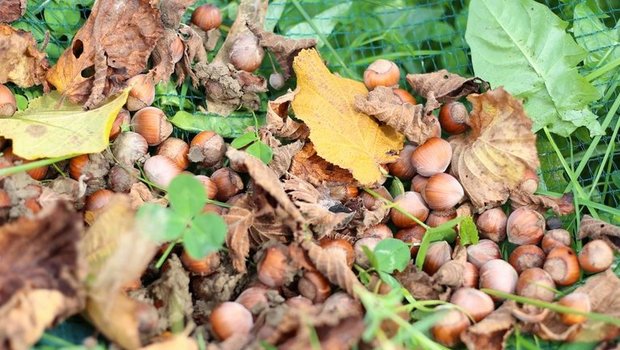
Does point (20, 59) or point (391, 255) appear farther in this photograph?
point (20, 59)

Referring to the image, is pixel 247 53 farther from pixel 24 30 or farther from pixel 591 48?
pixel 591 48

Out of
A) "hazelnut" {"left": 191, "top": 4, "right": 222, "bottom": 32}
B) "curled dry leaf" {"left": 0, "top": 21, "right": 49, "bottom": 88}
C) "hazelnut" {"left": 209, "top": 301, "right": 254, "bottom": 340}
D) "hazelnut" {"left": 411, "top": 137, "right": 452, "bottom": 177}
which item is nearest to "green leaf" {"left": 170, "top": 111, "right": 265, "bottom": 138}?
"hazelnut" {"left": 191, "top": 4, "right": 222, "bottom": 32}

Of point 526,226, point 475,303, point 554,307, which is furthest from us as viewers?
point 526,226

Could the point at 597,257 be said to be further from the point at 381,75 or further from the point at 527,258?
the point at 381,75

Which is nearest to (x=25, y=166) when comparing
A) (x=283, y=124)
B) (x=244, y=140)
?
(x=244, y=140)

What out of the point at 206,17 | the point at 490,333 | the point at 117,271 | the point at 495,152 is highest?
the point at 206,17

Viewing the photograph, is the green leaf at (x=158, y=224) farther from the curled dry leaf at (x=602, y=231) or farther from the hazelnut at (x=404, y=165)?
the curled dry leaf at (x=602, y=231)

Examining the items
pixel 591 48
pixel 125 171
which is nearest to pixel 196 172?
pixel 125 171

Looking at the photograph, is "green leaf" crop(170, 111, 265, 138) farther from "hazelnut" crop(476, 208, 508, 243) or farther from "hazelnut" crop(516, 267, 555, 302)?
"hazelnut" crop(516, 267, 555, 302)
